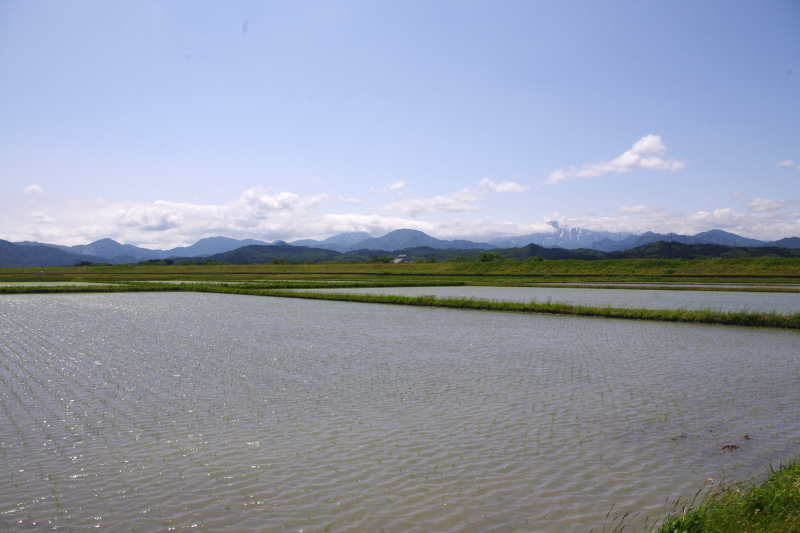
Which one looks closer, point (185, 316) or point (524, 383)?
point (524, 383)

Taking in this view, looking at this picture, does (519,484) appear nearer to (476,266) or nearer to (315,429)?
(315,429)

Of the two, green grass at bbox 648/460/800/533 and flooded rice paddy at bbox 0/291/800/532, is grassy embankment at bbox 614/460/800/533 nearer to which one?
green grass at bbox 648/460/800/533

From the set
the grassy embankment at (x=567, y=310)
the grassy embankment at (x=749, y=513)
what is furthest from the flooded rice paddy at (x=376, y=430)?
the grassy embankment at (x=567, y=310)

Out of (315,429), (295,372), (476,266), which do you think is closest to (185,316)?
(295,372)

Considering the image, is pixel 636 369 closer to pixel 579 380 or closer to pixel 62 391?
pixel 579 380

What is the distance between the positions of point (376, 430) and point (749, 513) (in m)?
4.28

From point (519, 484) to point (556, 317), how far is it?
17546 millimetres

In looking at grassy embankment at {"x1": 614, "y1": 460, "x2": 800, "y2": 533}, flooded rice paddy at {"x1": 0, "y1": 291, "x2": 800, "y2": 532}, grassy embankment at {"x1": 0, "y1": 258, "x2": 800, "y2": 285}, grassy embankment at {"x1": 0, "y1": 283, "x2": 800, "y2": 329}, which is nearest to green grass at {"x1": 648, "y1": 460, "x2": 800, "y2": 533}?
grassy embankment at {"x1": 614, "y1": 460, "x2": 800, "y2": 533}

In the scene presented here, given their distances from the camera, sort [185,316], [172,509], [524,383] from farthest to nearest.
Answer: [185,316], [524,383], [172,509]

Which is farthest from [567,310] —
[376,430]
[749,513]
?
[749,513]

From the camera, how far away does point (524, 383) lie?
1004 centimetres

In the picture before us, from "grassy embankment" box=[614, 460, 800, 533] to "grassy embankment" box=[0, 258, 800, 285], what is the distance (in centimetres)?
4325

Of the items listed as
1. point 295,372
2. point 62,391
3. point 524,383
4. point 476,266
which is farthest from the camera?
point 476,266

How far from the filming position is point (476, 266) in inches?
3100
